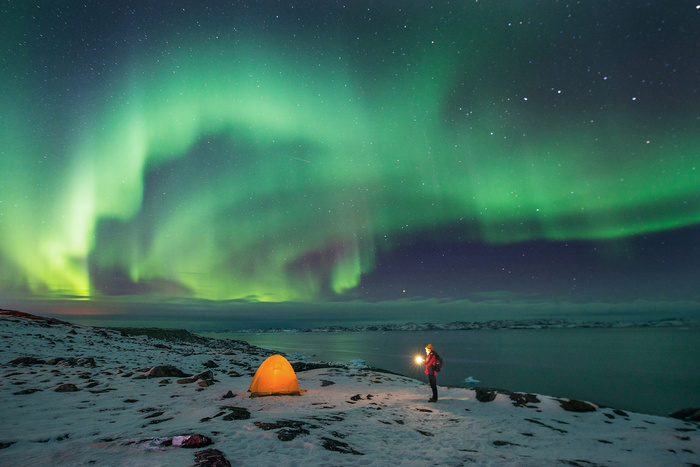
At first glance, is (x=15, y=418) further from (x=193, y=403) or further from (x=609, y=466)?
(x=609, y=466)

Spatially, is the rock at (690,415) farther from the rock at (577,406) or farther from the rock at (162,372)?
the rock at (162,372)

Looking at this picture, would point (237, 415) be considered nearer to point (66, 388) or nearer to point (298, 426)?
point (298, 426)

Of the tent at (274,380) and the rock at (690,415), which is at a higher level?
the tent at (274,380)

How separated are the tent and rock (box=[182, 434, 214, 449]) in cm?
757

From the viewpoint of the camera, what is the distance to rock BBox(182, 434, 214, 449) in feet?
25.3

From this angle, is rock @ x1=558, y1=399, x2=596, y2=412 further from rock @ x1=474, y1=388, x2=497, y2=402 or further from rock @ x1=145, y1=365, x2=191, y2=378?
rock @ x1=145, y1=365, x2=191, y2=378

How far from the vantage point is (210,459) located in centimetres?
684

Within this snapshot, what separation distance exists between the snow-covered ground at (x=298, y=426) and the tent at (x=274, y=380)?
0.60 m

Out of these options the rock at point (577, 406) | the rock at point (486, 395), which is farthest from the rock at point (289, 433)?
the rock at point (577, 406)

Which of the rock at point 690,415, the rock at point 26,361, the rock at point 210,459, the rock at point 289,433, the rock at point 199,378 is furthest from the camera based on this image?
the rock at point 26,361

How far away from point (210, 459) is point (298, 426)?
147 inches

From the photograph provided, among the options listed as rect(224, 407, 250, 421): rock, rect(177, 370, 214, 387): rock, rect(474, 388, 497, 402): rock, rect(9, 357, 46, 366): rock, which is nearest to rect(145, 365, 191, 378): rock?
rect(177, 370, 214, 387): rock

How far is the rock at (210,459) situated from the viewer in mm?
6645

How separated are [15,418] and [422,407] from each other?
15442mm
